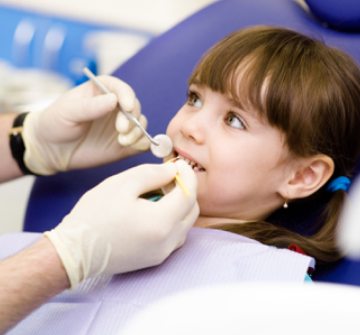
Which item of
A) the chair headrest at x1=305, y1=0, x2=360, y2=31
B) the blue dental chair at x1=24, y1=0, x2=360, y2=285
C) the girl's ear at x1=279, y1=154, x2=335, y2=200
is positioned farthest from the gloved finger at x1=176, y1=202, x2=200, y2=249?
the chair headrest at x1=305, y1=0, x2=360, y2=31

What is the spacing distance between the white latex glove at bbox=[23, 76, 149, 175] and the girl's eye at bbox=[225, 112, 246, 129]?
22 cm

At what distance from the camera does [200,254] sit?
108 centimetres

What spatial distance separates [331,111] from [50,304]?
62 centimetres

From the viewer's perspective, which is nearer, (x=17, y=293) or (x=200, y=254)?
(x=17, y=293)

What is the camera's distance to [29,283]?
917 mm

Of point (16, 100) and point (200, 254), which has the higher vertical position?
point (200, 254)

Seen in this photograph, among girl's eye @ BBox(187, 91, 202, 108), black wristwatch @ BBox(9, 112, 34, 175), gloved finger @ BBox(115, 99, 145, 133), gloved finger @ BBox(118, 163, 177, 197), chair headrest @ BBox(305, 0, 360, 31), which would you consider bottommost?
black wristwatch @ BBox(9, 112, 34, 175)

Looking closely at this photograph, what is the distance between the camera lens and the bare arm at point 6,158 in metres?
1.47

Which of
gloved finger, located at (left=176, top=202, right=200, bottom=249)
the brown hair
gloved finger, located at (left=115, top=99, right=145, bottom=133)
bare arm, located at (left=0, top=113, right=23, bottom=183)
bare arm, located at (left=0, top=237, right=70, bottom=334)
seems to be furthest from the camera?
bare arm, located at (left=0, top=113, right=23, bottom=183)

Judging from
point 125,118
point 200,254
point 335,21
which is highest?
point 335,21

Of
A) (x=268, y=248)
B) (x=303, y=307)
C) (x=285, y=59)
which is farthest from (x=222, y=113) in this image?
(x=303, y=307)

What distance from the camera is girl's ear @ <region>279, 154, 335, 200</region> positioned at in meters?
1.25

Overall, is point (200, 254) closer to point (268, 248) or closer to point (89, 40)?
point (268, 248)

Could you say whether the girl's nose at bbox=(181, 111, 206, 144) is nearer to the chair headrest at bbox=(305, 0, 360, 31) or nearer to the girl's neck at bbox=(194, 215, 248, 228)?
the girl's neck at bbox=(194, 215, 248, 228)
